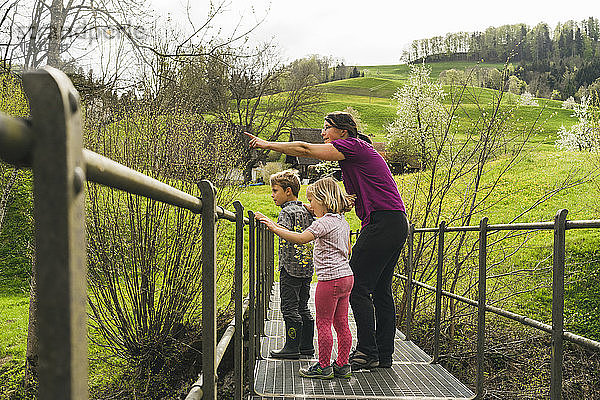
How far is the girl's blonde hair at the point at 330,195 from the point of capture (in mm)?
4148

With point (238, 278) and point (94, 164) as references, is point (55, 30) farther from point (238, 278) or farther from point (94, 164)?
point (94, 164)

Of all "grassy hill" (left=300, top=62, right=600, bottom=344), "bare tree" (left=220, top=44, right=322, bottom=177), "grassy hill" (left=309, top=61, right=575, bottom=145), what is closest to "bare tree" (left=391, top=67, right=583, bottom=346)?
"grassy hill" (left=300, top=62, right=600, bottom=344)

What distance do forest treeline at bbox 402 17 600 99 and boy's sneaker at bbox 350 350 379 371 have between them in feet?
245

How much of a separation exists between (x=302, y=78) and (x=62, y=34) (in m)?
28.0

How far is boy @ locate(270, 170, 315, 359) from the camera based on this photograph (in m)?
4.85

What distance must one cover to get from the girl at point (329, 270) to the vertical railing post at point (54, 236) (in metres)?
3.43

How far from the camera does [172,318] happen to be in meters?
9.90

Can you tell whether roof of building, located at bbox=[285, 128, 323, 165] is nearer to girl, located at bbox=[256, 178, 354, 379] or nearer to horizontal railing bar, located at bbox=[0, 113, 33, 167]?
girl, located at bbox=[256, 178, 354, 379]

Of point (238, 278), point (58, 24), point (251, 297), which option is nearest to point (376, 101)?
point (58, 24)

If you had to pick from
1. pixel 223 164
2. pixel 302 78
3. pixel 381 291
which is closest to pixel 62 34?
pixel 223 164

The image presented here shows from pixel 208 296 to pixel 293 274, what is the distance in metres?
3.21

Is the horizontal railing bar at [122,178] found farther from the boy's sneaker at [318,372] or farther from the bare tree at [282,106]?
the bare tree at [282,106]

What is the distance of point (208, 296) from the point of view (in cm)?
179

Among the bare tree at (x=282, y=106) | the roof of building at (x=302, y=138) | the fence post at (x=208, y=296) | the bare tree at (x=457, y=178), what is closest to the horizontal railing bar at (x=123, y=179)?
the fence post at (x=208, y=296)
